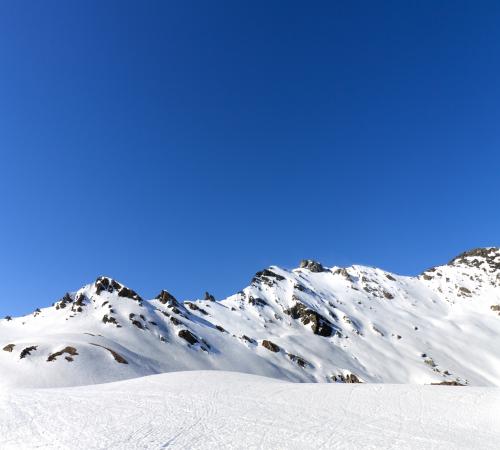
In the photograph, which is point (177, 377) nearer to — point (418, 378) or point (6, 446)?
point (6, 446)

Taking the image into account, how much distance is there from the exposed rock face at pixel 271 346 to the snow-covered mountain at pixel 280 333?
269 mm

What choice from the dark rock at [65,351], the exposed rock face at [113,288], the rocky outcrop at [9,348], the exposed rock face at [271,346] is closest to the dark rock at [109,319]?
the exposed rock face at [113,288]

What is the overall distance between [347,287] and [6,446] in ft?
578

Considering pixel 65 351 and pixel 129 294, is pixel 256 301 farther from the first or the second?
pixel 65 351

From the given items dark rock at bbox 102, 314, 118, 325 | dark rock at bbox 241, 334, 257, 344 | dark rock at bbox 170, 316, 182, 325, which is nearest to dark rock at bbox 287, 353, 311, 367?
dark rock at bbox 241, 334, 257, 344

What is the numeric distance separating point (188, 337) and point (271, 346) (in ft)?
87.2

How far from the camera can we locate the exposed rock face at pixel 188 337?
92.8 meters

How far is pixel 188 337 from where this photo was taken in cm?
9338

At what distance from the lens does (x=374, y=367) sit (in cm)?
11812

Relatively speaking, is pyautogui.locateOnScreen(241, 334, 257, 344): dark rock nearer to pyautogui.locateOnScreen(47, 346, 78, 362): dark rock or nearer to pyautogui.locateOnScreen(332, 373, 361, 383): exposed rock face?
pyautogui.locateOnScreen(332, 373, 361, 383): exposed rock face

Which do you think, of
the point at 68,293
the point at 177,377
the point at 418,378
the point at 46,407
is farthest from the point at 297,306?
the point at 46,407

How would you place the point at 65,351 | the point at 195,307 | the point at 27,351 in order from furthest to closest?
the point at 195,307 → the point at 65,351 → the point at 27,351

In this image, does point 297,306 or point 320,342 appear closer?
point 320,342

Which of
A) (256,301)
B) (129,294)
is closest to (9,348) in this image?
(129,294)
